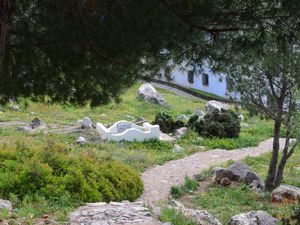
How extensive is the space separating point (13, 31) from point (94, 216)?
2.77 metres

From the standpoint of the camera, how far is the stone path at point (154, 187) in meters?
7.35

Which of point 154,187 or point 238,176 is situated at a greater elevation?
point 238,176

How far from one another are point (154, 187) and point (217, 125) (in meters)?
9.70

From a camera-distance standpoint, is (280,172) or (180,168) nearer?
(280,172)

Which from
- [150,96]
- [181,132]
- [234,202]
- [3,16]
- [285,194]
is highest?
[3,16]

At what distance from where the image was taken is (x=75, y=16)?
627 cm

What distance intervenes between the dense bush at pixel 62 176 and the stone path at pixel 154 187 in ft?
2.11

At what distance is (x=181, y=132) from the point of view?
23.2m

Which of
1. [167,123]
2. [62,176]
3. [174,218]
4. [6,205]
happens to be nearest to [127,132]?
[167,123]

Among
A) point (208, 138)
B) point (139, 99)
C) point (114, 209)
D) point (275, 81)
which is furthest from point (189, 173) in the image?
point (139, 99)

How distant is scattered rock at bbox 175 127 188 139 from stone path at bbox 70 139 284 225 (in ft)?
7.73

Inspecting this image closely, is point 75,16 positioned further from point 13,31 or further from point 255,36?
point 255,36

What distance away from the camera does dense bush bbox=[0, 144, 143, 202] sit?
935 centimetres

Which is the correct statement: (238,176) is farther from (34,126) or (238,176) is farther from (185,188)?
(34,126)
